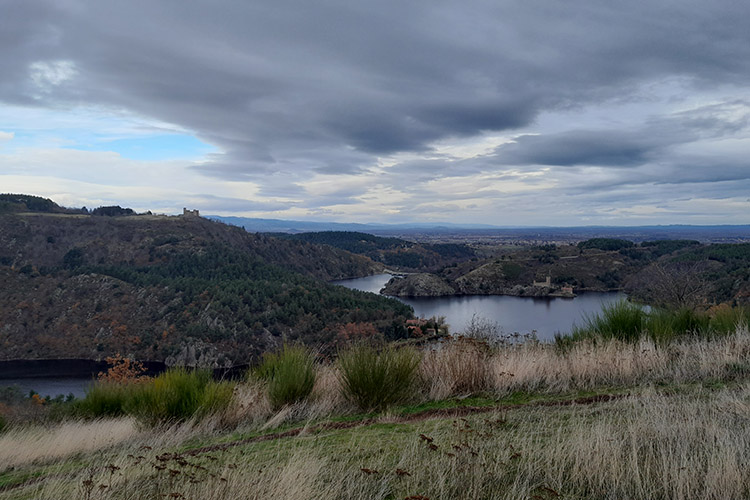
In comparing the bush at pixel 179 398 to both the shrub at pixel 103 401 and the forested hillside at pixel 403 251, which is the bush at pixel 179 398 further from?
the forested hillside at pixel 403 251

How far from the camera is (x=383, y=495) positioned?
275cm

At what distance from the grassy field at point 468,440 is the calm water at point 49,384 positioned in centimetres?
3907

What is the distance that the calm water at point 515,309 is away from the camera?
48.3 m

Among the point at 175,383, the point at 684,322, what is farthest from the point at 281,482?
the point at 684,322

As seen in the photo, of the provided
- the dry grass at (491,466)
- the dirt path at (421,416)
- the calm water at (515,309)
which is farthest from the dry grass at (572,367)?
the calm water at (515,309)

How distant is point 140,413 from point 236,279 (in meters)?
60.8

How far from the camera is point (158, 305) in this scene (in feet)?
176

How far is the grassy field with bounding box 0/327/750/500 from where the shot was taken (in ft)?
9.02

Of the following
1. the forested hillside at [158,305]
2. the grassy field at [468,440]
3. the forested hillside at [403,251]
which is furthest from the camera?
the forested hillside at [403,251]

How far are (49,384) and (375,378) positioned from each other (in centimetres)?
4743

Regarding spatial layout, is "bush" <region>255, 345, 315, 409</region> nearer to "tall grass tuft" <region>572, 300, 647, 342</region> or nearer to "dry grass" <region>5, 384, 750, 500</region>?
"dry grass" <region>5, 384, 750, 500</region>

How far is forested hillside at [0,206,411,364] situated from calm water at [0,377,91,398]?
6492 millimetres

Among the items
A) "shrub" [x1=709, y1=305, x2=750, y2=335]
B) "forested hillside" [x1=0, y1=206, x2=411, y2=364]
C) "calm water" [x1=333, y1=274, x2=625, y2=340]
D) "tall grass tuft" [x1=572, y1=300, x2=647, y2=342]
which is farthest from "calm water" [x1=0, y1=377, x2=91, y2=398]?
"shrub" [x1=709, y1=305, x2=750, y2=335]

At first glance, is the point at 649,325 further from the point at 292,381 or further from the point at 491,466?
the point at 491,466
